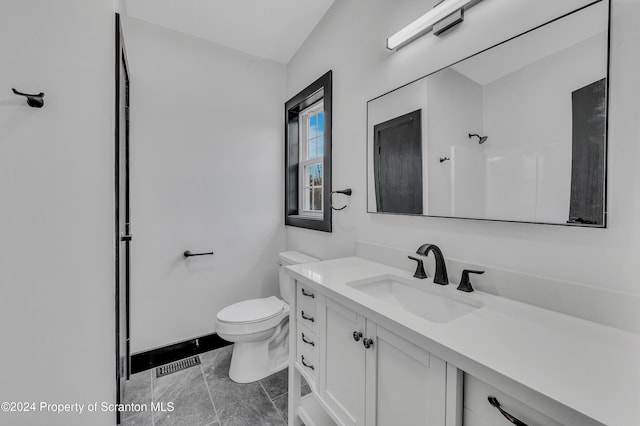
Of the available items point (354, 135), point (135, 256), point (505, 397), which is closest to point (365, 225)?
point (354, 135)

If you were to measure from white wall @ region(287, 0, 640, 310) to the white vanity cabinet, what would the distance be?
0.54 metres

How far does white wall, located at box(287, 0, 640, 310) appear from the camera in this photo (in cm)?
74

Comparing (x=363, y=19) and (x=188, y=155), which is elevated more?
(x=363, y=19)

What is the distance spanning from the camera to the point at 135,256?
6.35 feet

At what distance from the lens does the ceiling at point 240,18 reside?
72.0 inches

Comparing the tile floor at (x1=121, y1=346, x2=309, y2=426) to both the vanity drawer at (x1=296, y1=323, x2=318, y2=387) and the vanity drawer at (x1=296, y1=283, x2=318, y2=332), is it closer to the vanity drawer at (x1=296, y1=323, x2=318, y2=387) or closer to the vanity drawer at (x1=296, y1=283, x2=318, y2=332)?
the vanity drawer at (x1=296, y1=323, x2=318, y2=387)

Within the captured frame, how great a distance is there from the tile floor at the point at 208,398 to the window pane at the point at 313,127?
6.68ft

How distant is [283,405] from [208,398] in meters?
0.48

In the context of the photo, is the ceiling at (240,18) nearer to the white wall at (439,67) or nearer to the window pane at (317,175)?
the white wall at (439,67)

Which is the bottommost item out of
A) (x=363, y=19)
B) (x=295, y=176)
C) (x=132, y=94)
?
(x=295, y=176)

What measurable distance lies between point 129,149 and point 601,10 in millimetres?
2470

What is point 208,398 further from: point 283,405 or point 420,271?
point 420,271

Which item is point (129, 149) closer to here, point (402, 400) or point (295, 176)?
point (295, 176)

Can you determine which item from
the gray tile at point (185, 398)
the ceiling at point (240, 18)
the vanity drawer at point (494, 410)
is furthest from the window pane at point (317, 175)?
the vanity drawer at point (494, 410)
